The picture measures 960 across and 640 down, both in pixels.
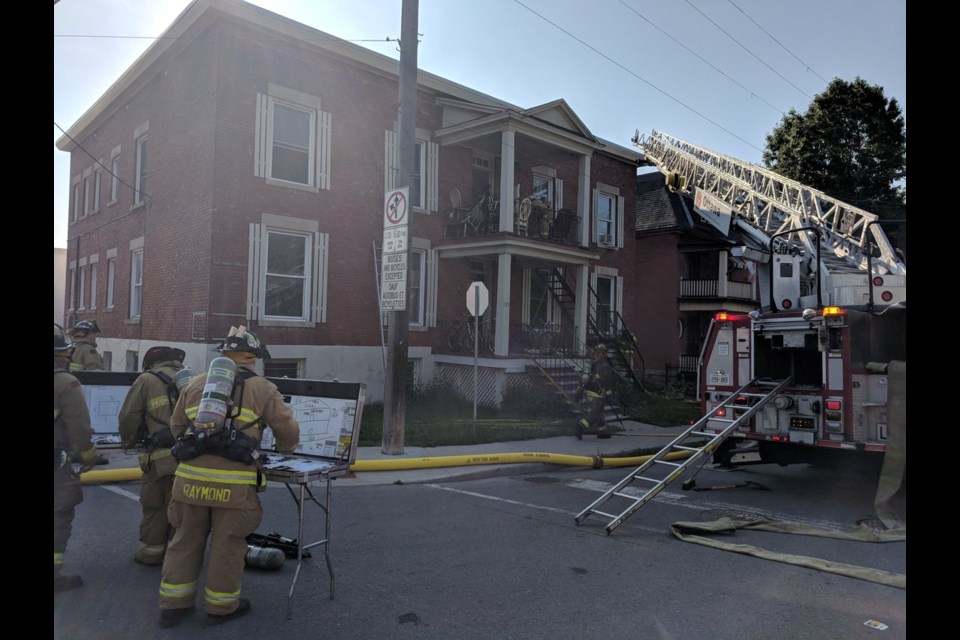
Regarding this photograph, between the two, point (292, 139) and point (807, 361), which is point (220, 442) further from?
point (292, 139)

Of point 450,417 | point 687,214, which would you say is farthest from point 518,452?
point 687,214

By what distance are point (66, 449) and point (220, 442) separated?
4.50 feet

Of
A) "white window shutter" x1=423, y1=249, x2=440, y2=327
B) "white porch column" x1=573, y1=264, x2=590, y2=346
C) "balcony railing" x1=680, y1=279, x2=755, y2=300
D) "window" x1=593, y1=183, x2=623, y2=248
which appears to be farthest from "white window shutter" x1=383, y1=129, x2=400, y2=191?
"balcony railing" x1=680, y1=279, x2=755, y2=300

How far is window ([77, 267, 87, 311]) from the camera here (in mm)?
20250

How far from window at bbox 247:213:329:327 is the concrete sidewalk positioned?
15.5ft

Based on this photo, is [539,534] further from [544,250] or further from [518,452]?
[544,250]

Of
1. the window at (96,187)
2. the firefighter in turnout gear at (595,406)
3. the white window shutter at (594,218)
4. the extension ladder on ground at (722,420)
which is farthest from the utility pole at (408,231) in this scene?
the window at (96,187)

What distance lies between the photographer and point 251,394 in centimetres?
421

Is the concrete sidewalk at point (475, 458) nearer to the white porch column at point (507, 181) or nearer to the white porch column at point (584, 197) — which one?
the white porch column at point (507, 181)
